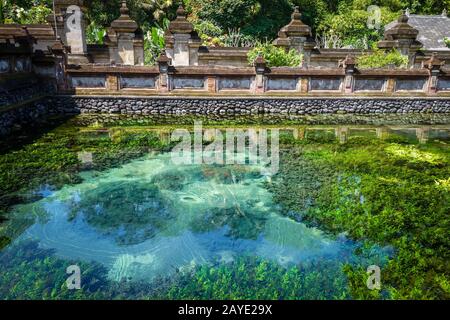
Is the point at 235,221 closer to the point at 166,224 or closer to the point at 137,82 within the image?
the point at 166,224

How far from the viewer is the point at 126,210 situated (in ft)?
27.9

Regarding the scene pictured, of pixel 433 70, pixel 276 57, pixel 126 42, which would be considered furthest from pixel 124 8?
pixel 433 70

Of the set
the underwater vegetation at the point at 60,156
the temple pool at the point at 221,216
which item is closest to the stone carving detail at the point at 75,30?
the underwater vegetation at the point at 60,156

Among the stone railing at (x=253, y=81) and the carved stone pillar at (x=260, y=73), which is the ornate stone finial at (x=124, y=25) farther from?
the carved stone pillar at (x=260, y=73)

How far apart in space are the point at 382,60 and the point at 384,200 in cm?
1402

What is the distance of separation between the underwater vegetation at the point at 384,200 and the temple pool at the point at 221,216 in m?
0.04

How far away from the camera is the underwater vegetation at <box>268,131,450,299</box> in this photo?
6.41 metres

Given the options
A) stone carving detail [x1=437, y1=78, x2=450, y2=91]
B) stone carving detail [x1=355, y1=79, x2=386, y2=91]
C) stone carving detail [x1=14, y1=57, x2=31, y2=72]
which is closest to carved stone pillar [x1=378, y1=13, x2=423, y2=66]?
stone carving detail [x1=437, y1=78, x2=450, y2=91]

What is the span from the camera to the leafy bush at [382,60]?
67.5 feet

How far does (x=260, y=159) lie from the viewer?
1176 centimetres

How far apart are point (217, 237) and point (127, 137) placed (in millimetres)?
7188

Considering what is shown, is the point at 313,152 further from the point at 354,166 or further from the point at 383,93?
the point at 383,93

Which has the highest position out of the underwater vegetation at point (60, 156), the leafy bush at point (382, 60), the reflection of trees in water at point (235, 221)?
the leafy bush at point (382, 60)
